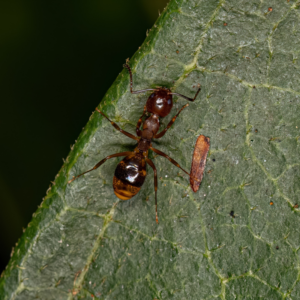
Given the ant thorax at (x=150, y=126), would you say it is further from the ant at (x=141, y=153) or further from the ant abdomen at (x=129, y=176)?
the ant abdomen at (x=129, y=176)

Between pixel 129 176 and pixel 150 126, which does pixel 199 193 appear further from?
pixel 150 126

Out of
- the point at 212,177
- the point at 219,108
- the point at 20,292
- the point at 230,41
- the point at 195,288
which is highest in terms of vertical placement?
the point at 230,41

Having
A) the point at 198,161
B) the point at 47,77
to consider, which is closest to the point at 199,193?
the point at 198,161

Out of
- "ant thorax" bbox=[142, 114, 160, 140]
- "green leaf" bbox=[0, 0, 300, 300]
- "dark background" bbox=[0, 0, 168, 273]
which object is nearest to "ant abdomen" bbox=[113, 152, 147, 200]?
"green leaf" bbox=[0, 0, 300, 300]

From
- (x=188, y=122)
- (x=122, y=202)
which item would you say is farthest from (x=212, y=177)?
(x=122, y=202)

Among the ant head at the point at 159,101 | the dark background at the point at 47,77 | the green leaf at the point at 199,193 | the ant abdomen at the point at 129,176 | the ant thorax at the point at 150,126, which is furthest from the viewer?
the dark background at the point at 47,77

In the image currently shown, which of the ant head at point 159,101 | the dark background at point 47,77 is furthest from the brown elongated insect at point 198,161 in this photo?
the dark background at point 47,77

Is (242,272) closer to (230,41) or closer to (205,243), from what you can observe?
(205,243)
